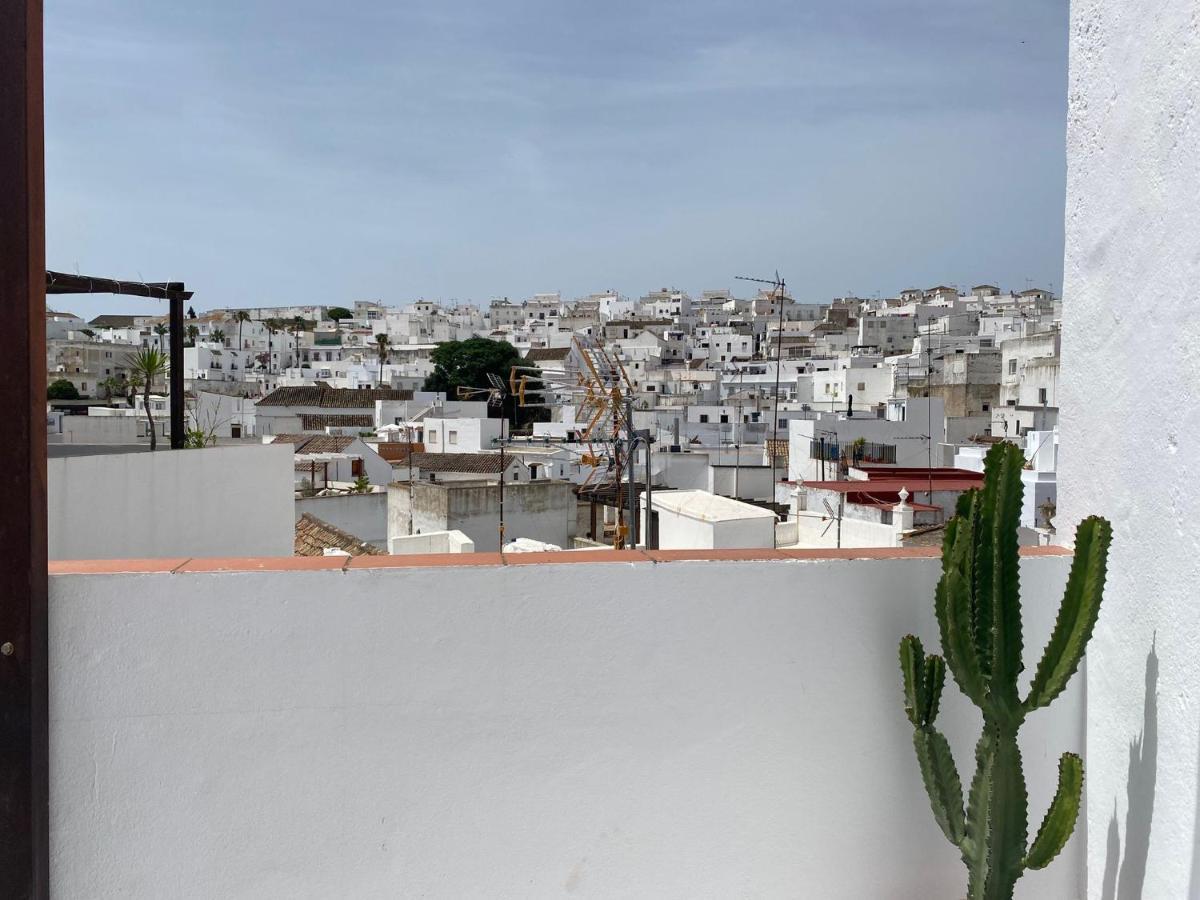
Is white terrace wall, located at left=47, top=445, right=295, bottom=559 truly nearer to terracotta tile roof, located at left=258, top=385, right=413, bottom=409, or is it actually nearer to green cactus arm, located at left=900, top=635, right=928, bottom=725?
green cactus arm, located at left=900, top=635, right=928, bottom=725

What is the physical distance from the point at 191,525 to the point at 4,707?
3.31 meters

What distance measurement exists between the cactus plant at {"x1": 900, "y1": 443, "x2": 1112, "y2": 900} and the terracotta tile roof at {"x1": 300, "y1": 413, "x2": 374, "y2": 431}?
4091 cm

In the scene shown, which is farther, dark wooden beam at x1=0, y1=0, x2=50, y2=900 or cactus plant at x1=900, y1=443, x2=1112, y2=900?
cactus plant at x1=900, y1=443, x2=1112, y2=900

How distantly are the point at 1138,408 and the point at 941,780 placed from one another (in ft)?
3.56

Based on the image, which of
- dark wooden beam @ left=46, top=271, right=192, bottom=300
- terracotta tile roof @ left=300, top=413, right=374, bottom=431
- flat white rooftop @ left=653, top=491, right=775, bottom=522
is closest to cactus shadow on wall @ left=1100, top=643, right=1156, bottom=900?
flat white rooftop @ left=653, top=491, right=775, bottom=522

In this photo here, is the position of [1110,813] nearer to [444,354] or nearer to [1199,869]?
[1199,869]

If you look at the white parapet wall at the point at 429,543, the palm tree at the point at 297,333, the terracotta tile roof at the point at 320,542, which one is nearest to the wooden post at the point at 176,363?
the terracotta tile roof at the point at 320,542

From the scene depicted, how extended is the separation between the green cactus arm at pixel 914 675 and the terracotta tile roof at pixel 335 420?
4090 centimetres

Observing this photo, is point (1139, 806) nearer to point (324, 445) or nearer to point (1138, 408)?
point (1138, 408)

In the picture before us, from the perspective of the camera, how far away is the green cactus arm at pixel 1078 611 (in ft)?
7.84

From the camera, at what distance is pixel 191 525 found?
211 inches

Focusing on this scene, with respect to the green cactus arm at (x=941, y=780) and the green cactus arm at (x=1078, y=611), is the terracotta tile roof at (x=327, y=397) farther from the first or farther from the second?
the green cactus arm at (x=1078, y=611)

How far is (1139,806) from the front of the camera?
2.57 m

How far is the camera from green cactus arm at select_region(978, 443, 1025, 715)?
96.7 inches
